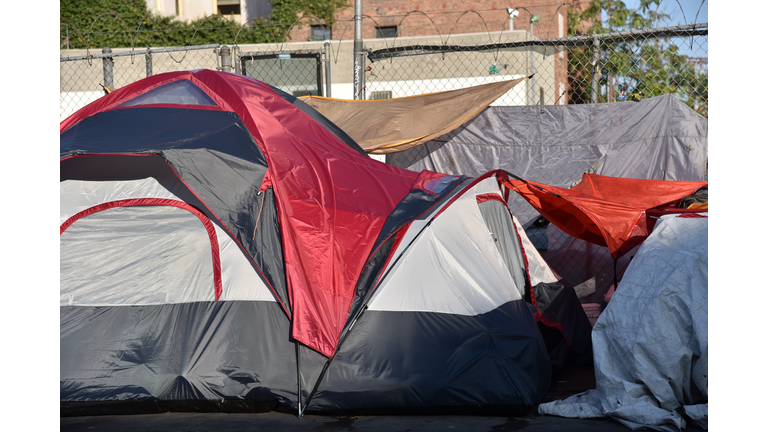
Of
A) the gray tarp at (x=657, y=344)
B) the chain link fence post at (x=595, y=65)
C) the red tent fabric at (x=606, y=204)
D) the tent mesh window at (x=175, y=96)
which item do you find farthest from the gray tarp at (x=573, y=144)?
the tent mesh window at (x=175, y=96)

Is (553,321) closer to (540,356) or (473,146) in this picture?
(540,356)

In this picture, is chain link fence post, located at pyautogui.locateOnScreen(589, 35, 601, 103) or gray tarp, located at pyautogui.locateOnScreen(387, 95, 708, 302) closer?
gray tarp, located at pyautogui.locateOnScreen(387, 95, 708, 302)

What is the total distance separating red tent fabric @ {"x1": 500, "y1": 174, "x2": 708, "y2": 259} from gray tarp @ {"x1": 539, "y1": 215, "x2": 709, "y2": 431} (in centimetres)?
119

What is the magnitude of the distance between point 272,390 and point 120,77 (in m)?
9.18

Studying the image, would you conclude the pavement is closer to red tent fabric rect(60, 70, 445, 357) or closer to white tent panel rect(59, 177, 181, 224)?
red tent fabric rect(60, 70, 445, 357)

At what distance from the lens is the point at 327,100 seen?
722cm

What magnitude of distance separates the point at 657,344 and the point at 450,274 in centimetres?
139

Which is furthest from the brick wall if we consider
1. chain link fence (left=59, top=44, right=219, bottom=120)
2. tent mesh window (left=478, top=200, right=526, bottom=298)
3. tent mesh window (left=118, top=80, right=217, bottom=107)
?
tent mesh window (left=478, top=200, right=526, bottom=298)

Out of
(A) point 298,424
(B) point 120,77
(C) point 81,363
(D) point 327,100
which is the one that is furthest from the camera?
(B) point 120,77

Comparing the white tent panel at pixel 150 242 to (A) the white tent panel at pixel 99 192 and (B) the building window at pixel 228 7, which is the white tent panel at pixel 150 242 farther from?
(B) the building window at pixel 228 7

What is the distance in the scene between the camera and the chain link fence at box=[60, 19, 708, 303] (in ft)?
22.5

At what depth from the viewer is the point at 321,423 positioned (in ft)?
13.1

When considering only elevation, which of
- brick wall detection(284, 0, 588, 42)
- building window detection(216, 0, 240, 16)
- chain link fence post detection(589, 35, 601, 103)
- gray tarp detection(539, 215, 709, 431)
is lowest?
gray tarp detection(539, 215, 709, 431)

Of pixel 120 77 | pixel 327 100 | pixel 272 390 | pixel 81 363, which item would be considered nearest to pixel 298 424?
pixel 272 390
